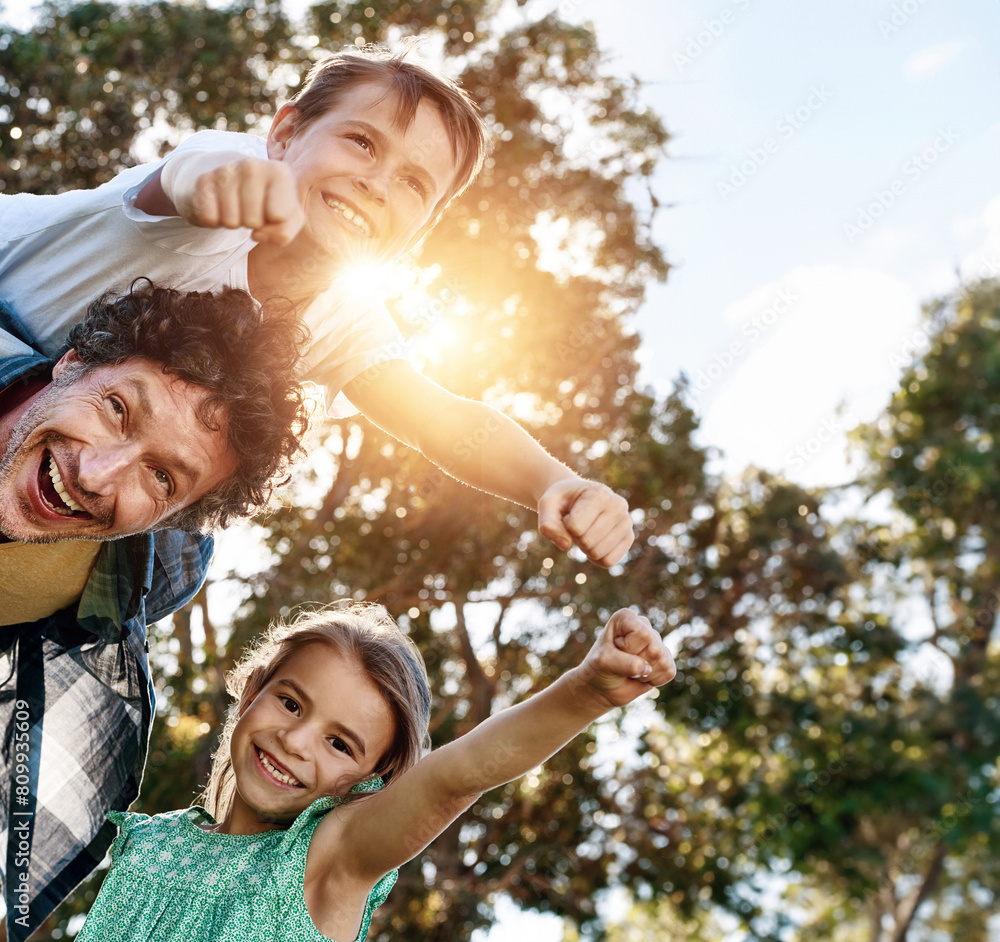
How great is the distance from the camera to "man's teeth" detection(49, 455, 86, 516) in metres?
1.57

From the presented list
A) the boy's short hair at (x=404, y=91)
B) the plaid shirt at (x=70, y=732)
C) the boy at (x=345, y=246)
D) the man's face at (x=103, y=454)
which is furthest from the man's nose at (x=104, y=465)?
the boy's short hair at (x=404, y=91)

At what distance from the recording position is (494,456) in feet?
6.46

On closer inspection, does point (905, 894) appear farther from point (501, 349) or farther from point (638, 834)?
point (501, 349)

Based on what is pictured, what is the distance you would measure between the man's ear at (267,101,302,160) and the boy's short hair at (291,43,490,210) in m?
0.02

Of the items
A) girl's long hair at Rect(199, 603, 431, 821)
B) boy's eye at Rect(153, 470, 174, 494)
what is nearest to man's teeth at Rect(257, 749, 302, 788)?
girl's long hair at Rect(199, 603, 431, 821)

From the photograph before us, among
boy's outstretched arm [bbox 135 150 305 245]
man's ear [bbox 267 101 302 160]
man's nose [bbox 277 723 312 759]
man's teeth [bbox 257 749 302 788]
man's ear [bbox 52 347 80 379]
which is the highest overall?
man's ear [bbox 267 101 302 160]

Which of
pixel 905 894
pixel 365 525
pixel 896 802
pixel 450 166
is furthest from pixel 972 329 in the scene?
pixel 450 166

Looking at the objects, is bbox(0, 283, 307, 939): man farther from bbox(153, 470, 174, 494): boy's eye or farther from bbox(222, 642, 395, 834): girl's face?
bbox(222, 642, 395, 834): girl's face

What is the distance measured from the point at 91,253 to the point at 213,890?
125cm

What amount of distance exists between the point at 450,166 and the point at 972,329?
11.0m

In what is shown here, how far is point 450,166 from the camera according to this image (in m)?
2.20

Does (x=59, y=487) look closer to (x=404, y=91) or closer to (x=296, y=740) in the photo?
(x=296, y=740)
